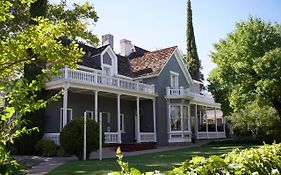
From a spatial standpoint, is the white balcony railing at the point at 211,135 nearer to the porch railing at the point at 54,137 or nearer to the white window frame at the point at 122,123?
the white window frame at the point at 122,123

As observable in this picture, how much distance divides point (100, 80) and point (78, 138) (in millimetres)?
7235

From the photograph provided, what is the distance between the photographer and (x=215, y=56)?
28.3 m

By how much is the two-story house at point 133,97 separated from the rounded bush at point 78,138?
15.9ft

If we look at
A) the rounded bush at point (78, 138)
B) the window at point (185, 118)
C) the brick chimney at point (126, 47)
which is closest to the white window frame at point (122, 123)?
the window at point (185, 118)

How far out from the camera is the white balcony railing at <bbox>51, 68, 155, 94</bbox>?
20531 mm

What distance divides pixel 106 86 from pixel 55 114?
13.4 ft

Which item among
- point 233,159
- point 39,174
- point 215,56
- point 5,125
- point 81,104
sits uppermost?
point 215,56

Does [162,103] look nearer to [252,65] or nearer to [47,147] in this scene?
[252,65]

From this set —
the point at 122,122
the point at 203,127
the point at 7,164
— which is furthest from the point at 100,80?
the point at 7,164

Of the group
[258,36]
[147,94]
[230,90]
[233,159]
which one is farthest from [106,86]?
[233,159]

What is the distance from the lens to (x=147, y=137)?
87.4ft

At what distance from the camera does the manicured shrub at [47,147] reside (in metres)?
19.5

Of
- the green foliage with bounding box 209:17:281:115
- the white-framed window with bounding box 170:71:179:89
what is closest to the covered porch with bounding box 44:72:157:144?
the white-framed window with bounding box 170:71:179:89

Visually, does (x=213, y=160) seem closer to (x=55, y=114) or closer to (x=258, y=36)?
(x=55, y=114)
